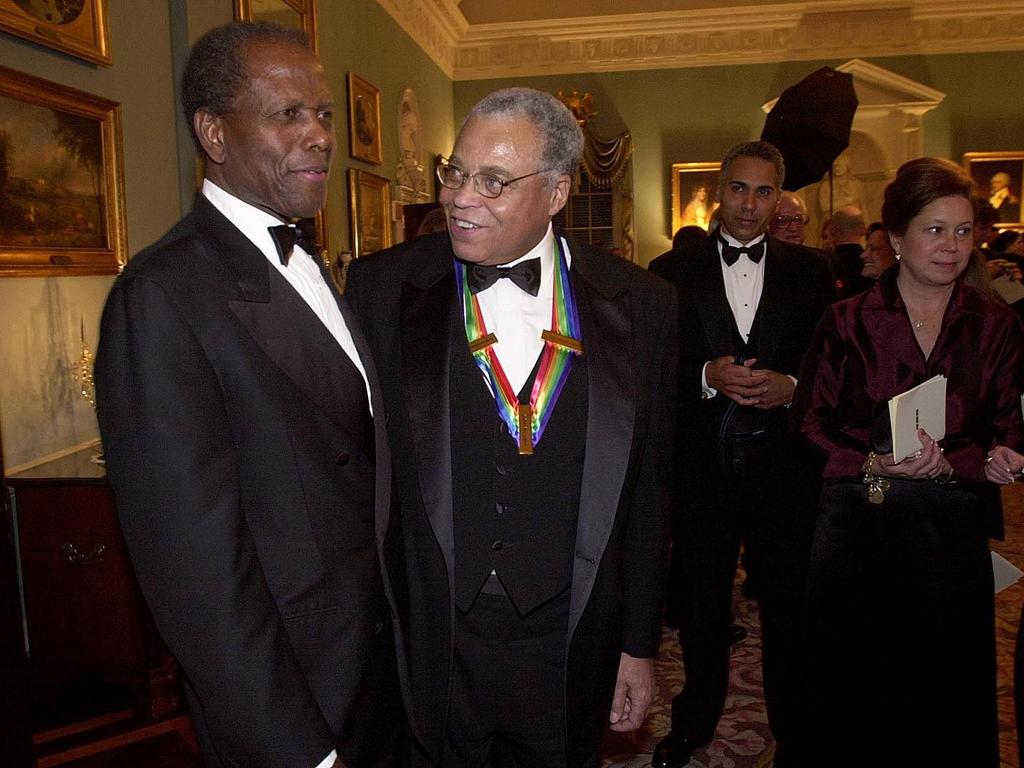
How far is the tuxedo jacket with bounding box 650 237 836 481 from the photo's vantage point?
2.76 meters

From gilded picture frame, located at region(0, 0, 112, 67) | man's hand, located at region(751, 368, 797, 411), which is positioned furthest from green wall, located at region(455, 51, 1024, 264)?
man's hand, located at region(751, 368, 797, 411)

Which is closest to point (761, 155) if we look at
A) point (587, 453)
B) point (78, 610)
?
point (587, 453)

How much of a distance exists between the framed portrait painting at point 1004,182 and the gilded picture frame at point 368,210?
7.65 meters

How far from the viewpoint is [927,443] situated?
2203 mm

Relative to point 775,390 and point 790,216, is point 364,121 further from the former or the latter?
point 775,390

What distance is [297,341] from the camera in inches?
51.3

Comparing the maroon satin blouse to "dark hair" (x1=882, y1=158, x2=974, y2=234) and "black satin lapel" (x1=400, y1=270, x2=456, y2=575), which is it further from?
"black satin lapel" (x1=400, y1=270, x2=456, y2=575)

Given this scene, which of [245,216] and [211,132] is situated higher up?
[211,132]

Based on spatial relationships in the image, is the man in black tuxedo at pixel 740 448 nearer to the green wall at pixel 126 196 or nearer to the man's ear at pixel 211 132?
the man's ear at pixel 211 132

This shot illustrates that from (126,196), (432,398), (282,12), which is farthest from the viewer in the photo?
(282,12)

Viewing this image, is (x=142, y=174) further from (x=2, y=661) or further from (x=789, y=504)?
(x=789, y=504)

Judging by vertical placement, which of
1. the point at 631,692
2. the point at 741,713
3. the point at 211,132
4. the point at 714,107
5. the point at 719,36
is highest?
the point at 719,36

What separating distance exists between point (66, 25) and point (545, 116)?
2324mm

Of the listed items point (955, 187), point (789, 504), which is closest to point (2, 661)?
point (789, 504)
